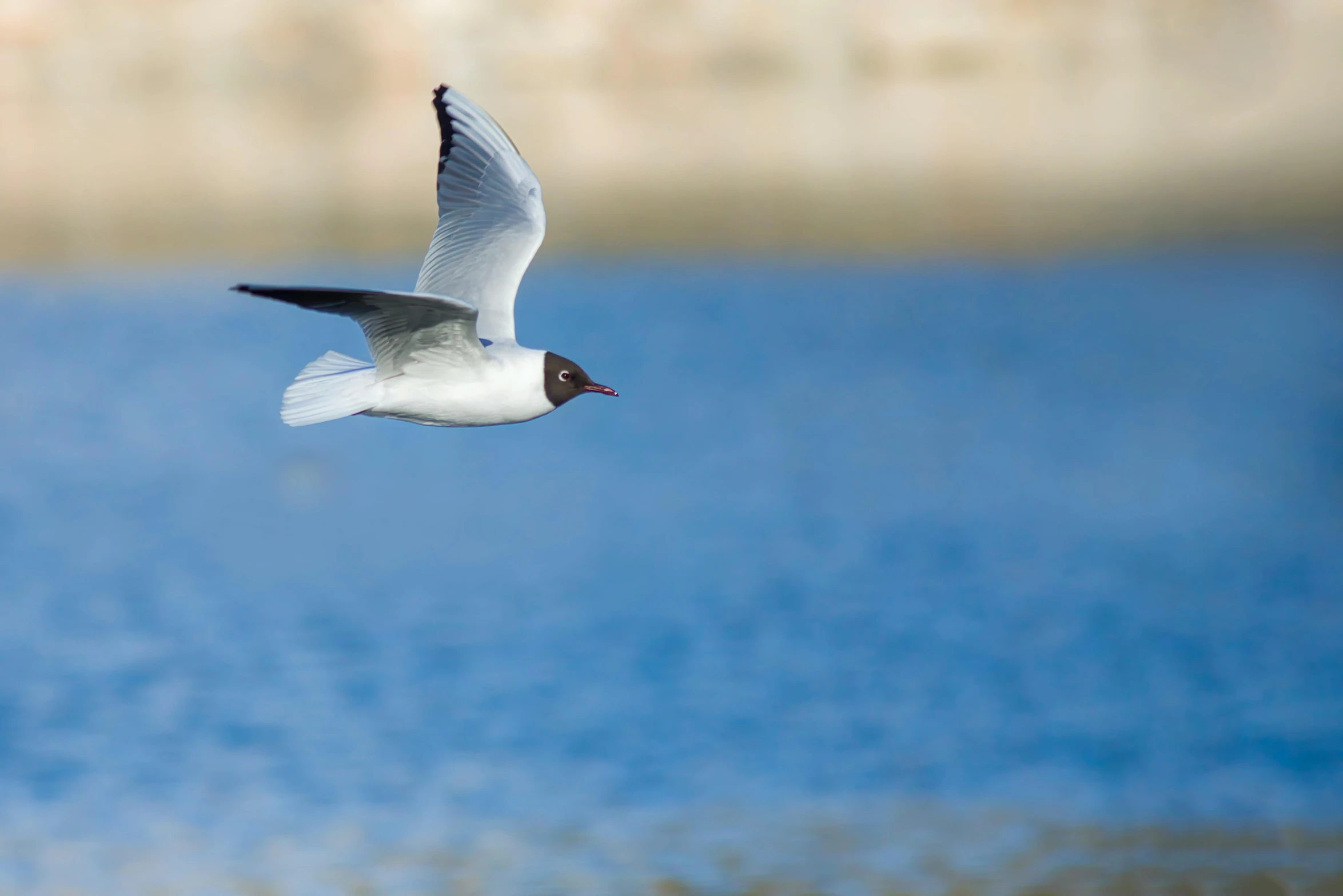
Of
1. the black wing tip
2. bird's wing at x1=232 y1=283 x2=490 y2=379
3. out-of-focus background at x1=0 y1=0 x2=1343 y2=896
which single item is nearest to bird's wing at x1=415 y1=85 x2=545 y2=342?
the black wing tip

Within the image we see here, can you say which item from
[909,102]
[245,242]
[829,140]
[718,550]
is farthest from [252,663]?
[909,102]

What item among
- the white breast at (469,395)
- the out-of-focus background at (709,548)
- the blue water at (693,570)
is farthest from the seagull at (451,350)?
the blue water at (693,570)

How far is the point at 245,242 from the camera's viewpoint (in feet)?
78.2

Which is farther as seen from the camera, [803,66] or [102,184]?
[803,66]

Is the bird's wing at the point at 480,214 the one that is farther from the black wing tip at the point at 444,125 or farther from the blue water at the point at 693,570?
the blue water at the point at 693,570

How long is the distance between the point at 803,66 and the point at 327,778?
31.6 meters

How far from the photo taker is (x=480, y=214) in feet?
19.9

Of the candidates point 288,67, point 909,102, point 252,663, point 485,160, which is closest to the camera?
point 485,160

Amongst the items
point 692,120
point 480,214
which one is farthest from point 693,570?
point 692,120

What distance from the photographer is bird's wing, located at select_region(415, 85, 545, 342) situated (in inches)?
234

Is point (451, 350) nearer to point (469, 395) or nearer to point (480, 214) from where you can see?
point (469, 395)

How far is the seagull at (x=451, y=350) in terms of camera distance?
5020 mm

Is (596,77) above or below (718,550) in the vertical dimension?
above

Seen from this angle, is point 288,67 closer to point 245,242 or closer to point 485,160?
point 245,242
